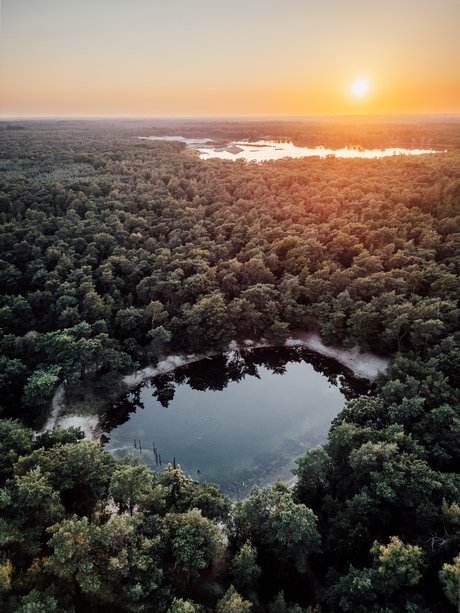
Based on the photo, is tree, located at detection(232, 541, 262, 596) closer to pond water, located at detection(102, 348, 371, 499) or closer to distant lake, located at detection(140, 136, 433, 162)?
pond water, located at detection(102, 348, 371, 499)

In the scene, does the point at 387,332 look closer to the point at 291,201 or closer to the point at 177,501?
the point at 177,501

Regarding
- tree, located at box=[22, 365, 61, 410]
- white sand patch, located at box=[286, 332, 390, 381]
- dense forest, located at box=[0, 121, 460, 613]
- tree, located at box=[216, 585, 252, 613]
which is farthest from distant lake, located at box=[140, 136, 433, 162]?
tree, located at box=[216, 585, 252, 613]

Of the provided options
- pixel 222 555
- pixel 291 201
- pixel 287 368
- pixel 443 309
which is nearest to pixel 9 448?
pixel 222 555

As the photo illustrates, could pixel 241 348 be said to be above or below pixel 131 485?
below

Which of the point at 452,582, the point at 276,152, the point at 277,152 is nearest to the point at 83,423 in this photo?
the point at 452,582

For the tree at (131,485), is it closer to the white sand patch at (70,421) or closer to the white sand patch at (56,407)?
the white sand patch at (70,421)

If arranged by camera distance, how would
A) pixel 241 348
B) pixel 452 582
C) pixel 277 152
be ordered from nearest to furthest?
pixel 452 582 < pixel 241 348 < pixel 277 152

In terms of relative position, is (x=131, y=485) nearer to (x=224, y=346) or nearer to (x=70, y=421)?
(x=70, y=421)
